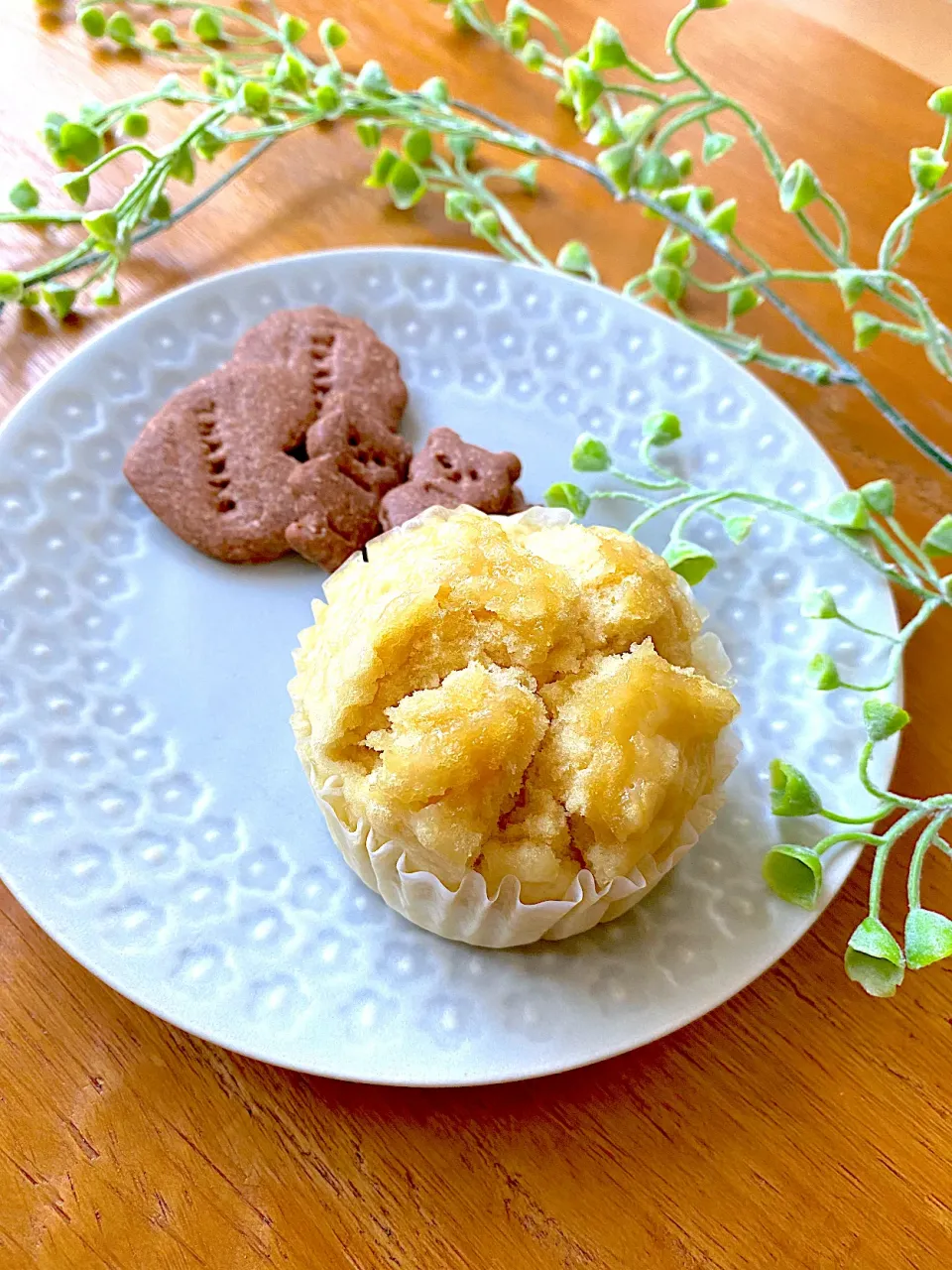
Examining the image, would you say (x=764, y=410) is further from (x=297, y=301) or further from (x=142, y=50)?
(x=142, y=50)

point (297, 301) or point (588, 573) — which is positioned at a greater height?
point (588, 573)

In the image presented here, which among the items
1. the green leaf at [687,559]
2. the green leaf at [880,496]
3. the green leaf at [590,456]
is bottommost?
the green leaf at [590,456]

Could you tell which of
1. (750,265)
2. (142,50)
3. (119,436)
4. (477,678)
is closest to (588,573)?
(477,678)

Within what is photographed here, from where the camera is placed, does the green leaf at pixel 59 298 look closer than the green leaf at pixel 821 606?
No

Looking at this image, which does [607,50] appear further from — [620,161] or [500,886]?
[500,886]

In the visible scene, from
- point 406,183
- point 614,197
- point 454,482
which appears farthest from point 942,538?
point 406,183

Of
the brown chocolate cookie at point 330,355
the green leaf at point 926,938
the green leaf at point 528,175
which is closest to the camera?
the green leaf at point 926,938

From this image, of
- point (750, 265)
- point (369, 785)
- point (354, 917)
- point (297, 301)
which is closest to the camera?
point (369, 785)

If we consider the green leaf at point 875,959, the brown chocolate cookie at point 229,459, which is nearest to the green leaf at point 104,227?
the brown chocolate cookie at point 229,459

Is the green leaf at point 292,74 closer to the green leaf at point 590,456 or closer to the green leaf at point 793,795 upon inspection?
the green leaf at point 590,456
